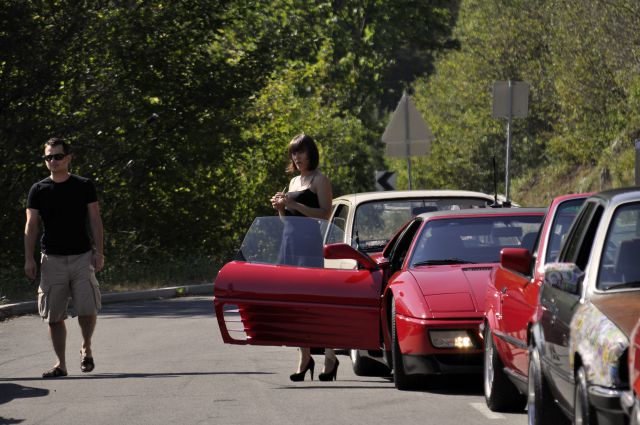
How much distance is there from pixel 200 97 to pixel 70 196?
587 inches

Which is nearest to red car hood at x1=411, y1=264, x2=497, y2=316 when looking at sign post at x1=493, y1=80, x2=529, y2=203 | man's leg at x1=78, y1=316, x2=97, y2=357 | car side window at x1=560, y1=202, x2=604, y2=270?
car side window at x1=560, y1=202, x2=604, y2=270

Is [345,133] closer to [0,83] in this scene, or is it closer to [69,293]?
[0,83]

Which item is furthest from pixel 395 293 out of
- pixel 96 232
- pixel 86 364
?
pixel 86 364

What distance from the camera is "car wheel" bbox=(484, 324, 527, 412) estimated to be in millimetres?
9820

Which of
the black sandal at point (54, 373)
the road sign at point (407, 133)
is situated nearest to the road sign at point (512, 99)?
the road sign at point (407, 133)

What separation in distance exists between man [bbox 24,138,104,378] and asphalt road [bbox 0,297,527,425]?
16.8 inches

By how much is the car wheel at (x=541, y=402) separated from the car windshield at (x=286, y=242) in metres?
3.50

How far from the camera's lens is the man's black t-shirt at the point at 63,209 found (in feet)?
40.9

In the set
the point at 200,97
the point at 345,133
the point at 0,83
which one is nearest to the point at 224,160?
the point at 200,97

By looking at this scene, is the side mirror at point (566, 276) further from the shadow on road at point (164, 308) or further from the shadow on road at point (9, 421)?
the shadow on road at point (164, 308)

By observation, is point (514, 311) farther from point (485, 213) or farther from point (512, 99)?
point (512, 99)

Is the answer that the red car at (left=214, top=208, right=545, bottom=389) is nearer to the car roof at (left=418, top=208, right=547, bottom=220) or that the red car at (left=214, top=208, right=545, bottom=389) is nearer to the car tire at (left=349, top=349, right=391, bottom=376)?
the car roof at (left=418, top=208, right=547, bottom=220)

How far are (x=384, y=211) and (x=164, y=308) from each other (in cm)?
693

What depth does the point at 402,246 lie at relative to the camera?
12.4 metres
